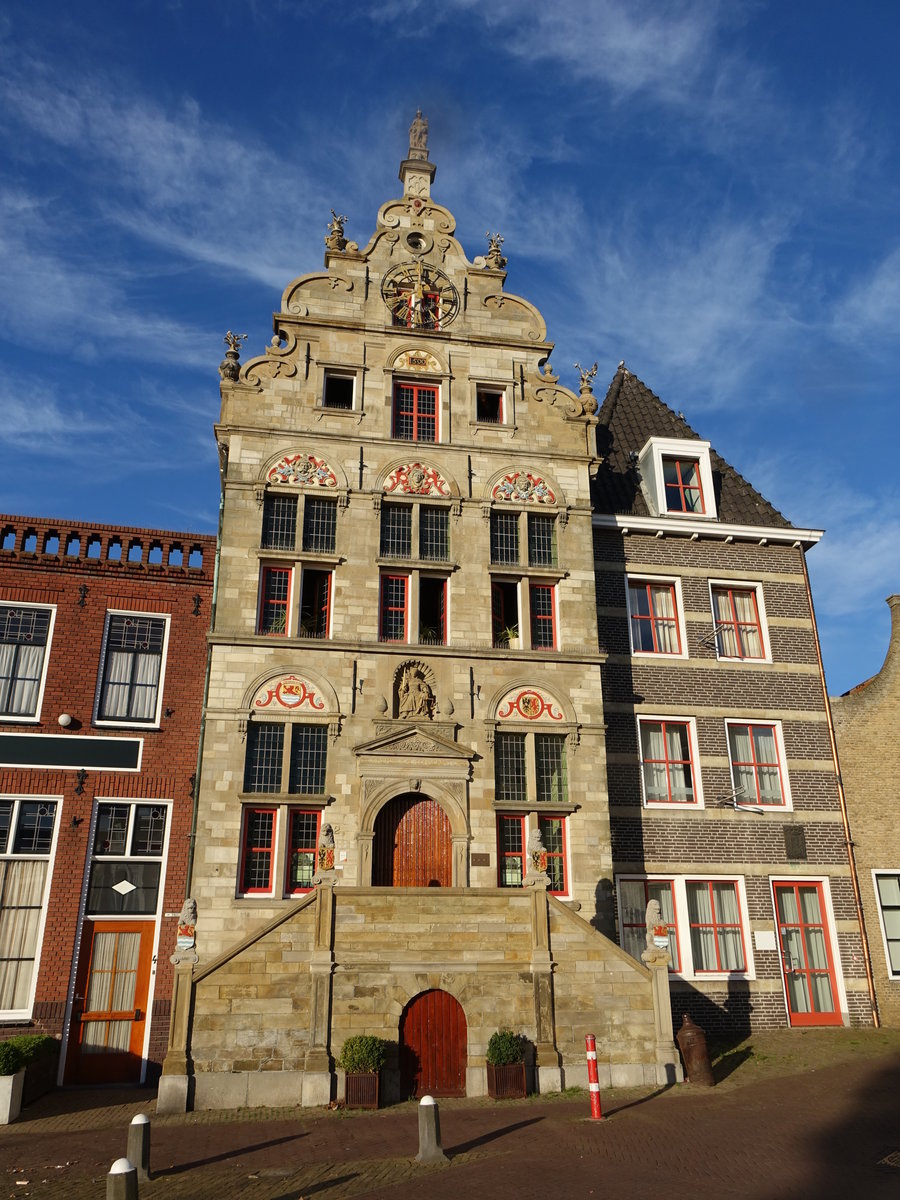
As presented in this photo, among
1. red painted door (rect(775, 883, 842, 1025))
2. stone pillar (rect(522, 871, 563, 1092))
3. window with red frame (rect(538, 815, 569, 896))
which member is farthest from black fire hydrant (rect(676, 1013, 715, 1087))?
red painted door (rect(775, 883, 842, 1025))

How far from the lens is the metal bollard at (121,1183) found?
9.78m

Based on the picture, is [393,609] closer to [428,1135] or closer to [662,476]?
[662,476]

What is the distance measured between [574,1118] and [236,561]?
13510mm

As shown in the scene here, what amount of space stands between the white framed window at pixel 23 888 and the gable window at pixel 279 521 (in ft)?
25.4

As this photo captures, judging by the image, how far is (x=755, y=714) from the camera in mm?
25422

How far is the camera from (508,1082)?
655 inches

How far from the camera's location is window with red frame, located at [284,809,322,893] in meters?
20.3

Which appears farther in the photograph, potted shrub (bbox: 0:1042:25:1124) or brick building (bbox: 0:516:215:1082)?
brick building (bbox: 0:516:215:1082)

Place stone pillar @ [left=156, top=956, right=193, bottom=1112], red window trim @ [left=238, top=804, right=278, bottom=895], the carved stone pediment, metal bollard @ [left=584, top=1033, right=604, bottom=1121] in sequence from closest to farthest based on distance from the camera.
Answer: metal bollard @ [left=584, top=1033, right=604, bottom=1121] → stone pillar @ [left=156, top=956, right=193, bottom=1112] → red window trim @ [left=238, top=804, right=278, bottom=895] → the carved stone pediment

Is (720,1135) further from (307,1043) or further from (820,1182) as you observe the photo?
(307,1043)

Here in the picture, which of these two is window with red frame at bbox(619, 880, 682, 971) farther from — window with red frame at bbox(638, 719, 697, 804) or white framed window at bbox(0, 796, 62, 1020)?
white framed window at bbox(0, 796, 62, 1020)

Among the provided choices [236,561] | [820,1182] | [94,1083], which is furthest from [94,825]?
[820,1182]

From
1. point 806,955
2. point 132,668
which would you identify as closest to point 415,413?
point 132,668

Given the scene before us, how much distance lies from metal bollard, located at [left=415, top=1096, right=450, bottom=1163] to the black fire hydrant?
22.7 ft
